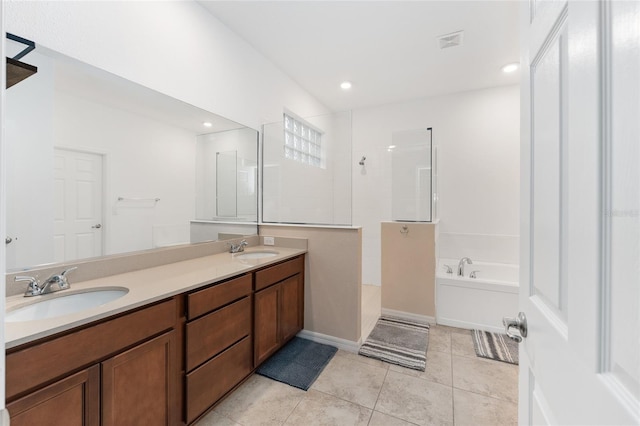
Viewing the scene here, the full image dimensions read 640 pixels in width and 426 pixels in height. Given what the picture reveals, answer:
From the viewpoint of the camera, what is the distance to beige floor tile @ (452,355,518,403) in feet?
5.99

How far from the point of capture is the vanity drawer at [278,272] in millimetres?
1955

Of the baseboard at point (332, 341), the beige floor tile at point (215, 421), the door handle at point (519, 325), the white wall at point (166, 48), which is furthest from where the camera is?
the baseboard at point (332, 341)

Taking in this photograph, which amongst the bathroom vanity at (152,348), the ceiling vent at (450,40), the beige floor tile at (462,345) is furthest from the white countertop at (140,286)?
the ceiling vent at (450,40)

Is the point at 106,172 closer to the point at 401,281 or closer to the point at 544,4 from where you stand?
the point at 544,4

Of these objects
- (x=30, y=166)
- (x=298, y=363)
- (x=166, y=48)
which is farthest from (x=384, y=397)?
(x=166, y=48)

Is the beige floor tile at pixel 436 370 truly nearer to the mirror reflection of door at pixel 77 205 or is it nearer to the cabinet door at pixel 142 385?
the cabinet door at pixel 142 385

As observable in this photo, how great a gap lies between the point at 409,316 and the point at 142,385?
262 centimetres

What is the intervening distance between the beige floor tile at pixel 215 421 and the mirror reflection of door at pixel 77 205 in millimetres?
1157

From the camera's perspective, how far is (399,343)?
2.46 m

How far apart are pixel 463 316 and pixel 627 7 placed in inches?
121

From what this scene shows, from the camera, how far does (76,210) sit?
146 cm

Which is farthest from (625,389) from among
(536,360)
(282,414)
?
(282,414)

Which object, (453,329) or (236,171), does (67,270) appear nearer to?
(236,171)

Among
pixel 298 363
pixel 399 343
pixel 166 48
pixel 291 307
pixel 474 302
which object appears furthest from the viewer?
pixel 474 302
